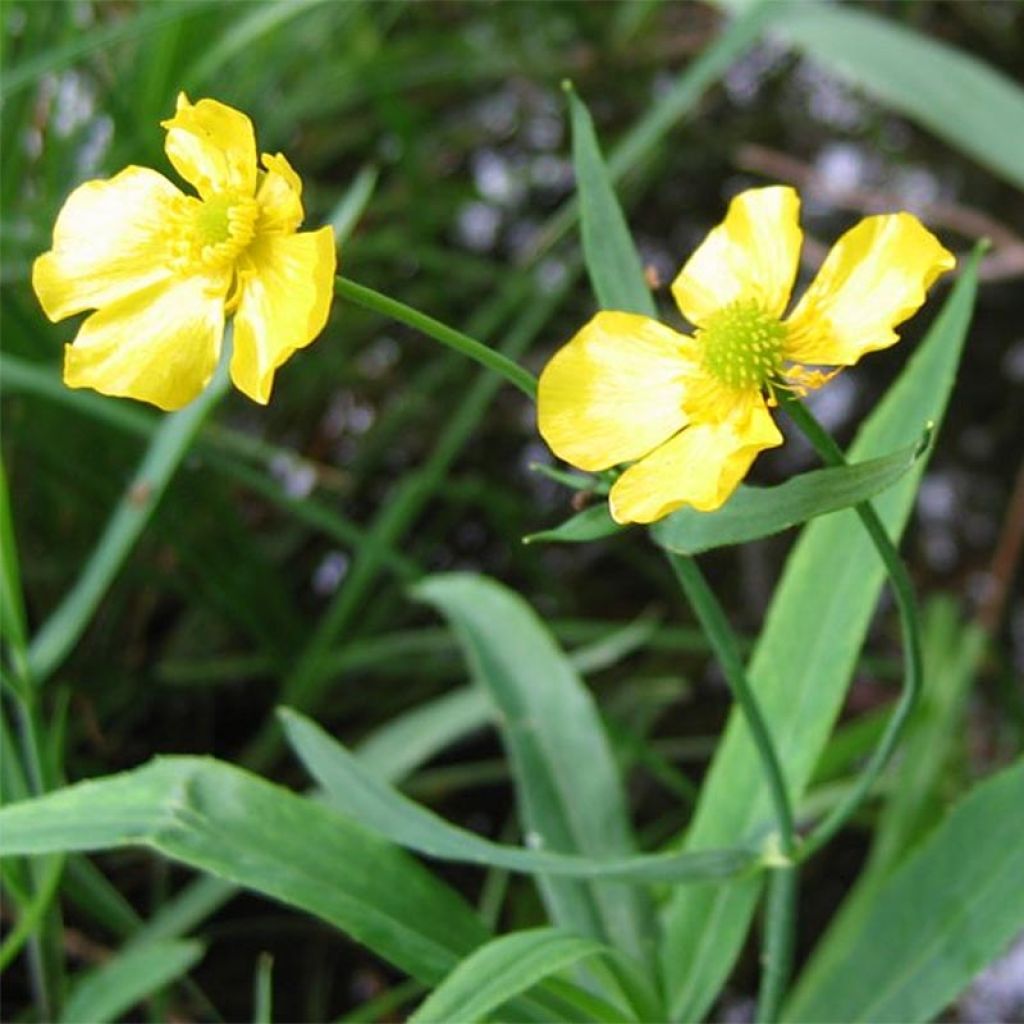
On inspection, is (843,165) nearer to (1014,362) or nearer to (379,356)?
(1014,362)

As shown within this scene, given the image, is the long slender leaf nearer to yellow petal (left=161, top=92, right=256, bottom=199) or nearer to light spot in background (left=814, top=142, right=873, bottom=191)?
yellow petal (left=161, top=92, right=256, bottom=199)

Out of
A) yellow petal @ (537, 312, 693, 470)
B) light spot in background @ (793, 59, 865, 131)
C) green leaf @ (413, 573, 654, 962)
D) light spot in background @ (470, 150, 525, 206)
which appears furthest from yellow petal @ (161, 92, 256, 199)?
light spot in background @ (793, 59, 865, 131)

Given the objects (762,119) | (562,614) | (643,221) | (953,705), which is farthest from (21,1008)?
(762,119)

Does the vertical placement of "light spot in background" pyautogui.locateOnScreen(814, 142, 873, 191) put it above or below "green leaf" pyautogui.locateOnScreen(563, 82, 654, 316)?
below

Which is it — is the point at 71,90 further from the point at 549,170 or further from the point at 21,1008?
the point at 21,1008


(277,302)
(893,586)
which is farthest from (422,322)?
(893,586)

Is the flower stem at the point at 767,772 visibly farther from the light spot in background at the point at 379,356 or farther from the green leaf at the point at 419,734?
the light spot in background at the point at 379,356

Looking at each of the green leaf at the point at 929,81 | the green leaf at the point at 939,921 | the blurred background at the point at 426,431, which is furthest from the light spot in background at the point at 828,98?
the green leaf at the point at 939,921

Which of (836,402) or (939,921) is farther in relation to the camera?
(836,402)
